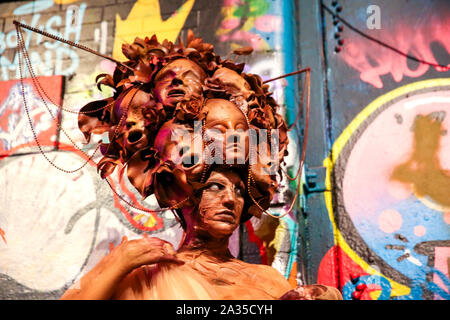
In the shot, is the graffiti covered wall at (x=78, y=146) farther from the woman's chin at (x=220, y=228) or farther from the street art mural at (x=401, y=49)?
the woman's chin at (x=220, y=228)

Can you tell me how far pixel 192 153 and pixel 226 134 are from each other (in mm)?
176

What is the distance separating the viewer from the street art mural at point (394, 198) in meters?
3.43

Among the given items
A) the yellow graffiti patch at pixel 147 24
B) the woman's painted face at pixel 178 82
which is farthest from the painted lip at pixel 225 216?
the yellow graffiti patch at pixel 147 24

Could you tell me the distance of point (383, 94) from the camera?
151 inches

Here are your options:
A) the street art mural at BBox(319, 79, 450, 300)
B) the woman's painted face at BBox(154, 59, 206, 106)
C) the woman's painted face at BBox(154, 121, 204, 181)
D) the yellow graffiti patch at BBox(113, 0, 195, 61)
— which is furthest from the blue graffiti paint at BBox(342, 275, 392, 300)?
the yellow graffiti patch at BBox(113, 0, 195, 61)

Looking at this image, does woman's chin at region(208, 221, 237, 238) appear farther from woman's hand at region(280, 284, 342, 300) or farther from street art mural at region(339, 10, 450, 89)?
street art mural at region(339, 10, 450, 89)

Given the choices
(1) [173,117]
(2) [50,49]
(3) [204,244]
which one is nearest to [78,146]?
(2) [50,49]

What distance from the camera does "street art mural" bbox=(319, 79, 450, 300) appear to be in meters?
3.43

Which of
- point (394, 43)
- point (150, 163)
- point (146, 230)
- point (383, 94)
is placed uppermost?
point (394, 43)

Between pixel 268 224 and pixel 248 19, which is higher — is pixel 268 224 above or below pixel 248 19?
below

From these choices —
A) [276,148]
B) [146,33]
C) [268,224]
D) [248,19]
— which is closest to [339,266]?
[268,224]

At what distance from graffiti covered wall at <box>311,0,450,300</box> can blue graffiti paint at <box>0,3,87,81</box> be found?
1.82 meters
